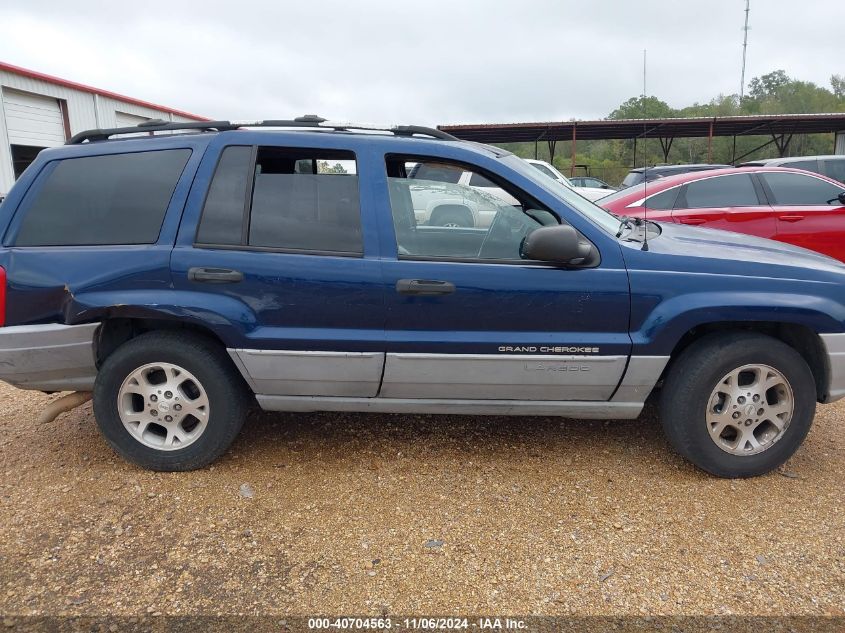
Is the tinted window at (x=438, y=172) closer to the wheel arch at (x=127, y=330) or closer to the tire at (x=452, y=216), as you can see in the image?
the tire at (x=452, y=216)

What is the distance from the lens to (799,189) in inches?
249

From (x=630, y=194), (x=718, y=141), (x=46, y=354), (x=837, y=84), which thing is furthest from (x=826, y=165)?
(x=837, y=84)

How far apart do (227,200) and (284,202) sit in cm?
30

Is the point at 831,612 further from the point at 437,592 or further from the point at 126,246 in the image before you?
the point at 126,246

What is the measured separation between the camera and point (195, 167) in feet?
9.99

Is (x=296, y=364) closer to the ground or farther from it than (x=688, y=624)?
farther from it

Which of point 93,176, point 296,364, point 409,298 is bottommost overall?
point 296,364

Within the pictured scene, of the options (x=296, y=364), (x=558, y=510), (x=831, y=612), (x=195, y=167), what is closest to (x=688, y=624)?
(x=831, y=612)

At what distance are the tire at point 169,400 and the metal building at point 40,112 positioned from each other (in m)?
14.6

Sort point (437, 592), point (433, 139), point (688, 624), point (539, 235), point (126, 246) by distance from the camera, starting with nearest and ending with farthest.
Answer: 1. point (688, 624)
2. point (437, 592)
3. point (539, 235)
4. point (126, 246)
5. point (433, 139)

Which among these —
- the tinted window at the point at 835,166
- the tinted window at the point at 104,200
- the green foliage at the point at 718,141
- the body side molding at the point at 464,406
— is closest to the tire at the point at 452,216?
the body side molding at the point at 464,406

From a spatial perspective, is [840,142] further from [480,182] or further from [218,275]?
[218,275]

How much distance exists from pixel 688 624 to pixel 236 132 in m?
3.08

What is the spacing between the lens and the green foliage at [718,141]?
103 ft
